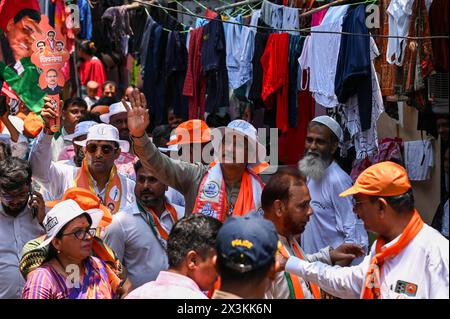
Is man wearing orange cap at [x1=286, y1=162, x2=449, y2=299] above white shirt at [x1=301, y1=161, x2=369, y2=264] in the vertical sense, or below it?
above

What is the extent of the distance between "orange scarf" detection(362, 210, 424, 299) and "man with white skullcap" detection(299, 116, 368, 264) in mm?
1881

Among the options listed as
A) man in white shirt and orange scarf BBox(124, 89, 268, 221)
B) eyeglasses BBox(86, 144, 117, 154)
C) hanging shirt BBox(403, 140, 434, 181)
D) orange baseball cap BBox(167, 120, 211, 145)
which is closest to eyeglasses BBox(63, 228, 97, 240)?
man in white shirt and orange scarf BBox(124, 89, 268, 221)

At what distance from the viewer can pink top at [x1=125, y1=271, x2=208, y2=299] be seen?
3.78m

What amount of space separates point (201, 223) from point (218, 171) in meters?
1.66

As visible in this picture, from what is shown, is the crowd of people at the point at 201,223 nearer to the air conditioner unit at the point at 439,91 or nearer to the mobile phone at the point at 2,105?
the mobile phone at the point at 2,105

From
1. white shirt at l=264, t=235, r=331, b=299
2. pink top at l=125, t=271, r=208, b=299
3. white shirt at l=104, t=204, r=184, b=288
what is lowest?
white shirt at l=104, t=204, r=184, b=288

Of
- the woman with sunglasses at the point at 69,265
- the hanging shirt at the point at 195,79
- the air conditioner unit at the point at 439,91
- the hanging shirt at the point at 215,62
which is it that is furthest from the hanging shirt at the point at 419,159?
the woman with sunglasses at the point at 69,265

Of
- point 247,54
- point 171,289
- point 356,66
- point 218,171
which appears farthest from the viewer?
point 247,54

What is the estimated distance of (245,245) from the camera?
352 centimetres

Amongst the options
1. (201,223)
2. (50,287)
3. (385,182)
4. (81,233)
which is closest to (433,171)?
(385,182)

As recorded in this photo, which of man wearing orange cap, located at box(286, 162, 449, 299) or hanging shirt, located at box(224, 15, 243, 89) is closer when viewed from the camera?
man wearing orange cap, located at box(286, 162, 449, 299)

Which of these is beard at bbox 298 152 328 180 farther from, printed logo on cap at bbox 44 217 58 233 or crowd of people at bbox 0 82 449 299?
printed logo on cap at bbox 44 217 58 233

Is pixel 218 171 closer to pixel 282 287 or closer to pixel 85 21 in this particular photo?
pixel 282 287
